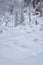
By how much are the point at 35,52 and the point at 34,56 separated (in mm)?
286

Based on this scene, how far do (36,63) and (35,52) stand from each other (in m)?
0.71

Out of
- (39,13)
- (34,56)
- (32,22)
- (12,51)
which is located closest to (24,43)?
(12,51)

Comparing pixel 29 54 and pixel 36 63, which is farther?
pixel 29 54

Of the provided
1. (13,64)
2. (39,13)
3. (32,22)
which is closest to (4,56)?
(13,64)

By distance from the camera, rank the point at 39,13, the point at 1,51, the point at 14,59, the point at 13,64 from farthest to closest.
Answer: the point at 39,13 < the point at 1,51 < the point at 14,59 < the point at 13,64

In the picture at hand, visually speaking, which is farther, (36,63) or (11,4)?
(11,4)

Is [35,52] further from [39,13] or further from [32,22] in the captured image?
[39,13]

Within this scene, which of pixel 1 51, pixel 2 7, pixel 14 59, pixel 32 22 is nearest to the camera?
pixel 14 59

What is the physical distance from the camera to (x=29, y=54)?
142 inches

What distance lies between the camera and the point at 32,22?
8.27 m

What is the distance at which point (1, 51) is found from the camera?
3.86 m

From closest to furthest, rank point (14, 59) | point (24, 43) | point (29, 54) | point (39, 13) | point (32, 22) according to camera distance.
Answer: point (14, 59) → point (29, 54) → point (24, 43) → point (32, 22) → point (39, 13)

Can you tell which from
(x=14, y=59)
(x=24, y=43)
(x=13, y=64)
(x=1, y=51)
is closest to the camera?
(x=13, y=64)

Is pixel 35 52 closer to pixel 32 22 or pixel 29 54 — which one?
pixel 29 54
